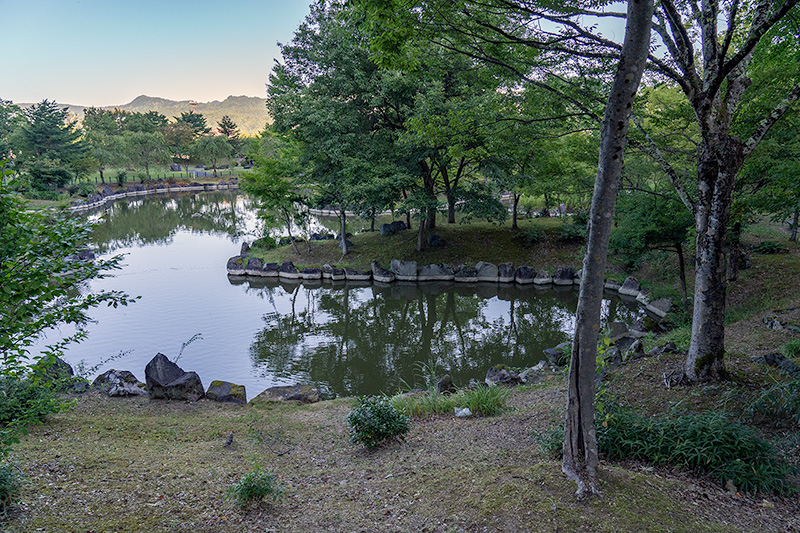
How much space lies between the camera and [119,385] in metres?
7.46

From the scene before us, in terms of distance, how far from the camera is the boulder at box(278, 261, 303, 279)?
1797cm

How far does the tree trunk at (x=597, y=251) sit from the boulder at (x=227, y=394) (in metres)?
5.88

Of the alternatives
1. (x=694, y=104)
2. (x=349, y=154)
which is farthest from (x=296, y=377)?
(x=349, y=154)

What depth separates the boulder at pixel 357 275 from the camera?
17609 mm

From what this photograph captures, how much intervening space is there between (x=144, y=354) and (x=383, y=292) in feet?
26.1

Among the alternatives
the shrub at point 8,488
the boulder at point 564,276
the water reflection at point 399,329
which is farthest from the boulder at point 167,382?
the boulder at point 564,276

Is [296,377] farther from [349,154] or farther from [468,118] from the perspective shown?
[349,154]

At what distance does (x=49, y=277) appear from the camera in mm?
3031

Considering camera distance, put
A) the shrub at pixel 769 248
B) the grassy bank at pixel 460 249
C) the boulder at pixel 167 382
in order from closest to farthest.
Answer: the boulder at pixel 167 382
the shrub at pixel 769 248
the grassy bank at pixel 460 249

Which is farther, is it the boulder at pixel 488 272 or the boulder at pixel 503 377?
the boulder at pixel 488 272

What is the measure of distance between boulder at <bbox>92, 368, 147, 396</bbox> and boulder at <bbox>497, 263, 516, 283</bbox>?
40.0ft

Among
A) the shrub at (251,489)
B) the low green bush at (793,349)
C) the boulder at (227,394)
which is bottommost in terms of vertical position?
the boulder at (227,394)

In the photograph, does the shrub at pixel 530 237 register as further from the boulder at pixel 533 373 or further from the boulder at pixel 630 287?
the boulder at pixel 533 373

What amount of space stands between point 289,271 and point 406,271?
4611mm
